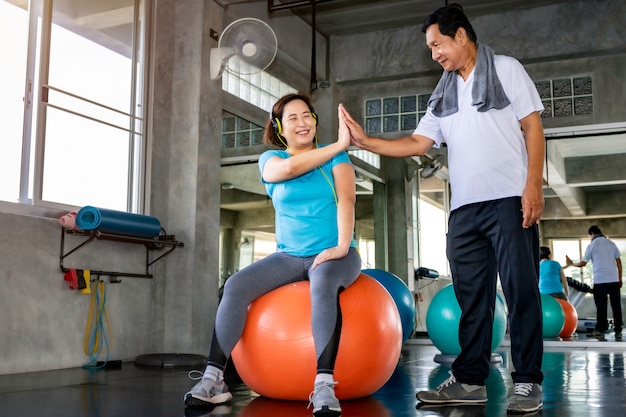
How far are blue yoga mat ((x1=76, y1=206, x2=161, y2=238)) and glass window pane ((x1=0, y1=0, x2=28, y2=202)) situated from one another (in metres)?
0.47

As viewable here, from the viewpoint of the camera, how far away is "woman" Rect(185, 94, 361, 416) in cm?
245

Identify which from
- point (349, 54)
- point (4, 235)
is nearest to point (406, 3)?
point (349, 54)


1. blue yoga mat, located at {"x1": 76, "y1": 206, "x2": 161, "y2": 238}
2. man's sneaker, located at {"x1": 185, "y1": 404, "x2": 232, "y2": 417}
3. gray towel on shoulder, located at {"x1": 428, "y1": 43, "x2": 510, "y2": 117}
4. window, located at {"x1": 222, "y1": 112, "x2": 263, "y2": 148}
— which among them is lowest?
man's sneaker, located at {"x1": 185, "y1": 404, "x2": 232, "y2": 417}

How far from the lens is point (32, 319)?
14.0 feet

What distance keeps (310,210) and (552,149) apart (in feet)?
30.4

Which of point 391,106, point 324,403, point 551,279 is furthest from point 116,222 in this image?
point 551,279

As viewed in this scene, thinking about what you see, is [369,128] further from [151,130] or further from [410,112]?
[151,130]

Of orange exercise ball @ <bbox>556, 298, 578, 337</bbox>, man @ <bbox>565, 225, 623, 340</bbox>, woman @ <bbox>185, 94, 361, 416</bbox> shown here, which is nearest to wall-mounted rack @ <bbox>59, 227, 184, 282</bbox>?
woman @ <bbox>185, 94, 361, 416</bbox>

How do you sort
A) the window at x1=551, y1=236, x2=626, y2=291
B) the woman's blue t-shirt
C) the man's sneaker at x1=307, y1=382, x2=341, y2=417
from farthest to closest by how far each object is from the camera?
the window at x1=551, y1=236, x2=626, y2=291
the woman's blue t-shirt
the man's sneaker at x1=307, y1=382, x2=341, y2=417

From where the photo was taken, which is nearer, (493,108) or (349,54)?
(493,108)

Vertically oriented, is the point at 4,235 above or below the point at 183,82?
below

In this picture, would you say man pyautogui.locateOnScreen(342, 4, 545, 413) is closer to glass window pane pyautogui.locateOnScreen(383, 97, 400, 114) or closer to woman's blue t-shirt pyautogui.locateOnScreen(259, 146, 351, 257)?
woman's blue t-shirt pyautogui.locateOnScreen(259, 146, 351, 257)

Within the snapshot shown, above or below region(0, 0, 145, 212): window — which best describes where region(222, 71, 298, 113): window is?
above

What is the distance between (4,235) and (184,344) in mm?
1780
